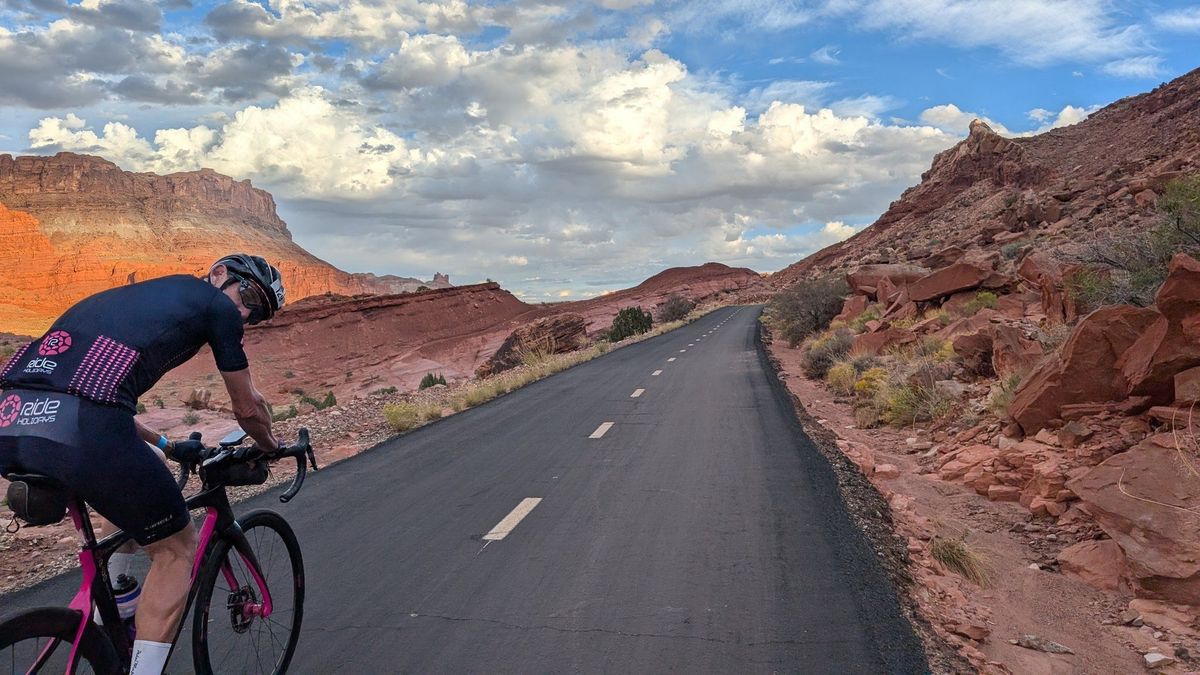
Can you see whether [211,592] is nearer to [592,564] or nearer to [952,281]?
[592,564]

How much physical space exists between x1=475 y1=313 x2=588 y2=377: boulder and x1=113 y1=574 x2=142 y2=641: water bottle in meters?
29.5

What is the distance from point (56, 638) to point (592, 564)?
340cm

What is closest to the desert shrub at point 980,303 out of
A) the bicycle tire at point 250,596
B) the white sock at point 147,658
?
the bicycle tire at point 250,596

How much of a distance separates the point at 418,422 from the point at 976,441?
8905 mm

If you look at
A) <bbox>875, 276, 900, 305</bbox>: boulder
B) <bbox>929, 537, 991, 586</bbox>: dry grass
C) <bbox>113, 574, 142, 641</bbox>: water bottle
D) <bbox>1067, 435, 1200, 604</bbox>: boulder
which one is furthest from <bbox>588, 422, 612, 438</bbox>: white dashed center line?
<bbox>875, 276, 900, 305</bbox>: boulder

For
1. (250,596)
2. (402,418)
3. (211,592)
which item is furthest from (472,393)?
(211,592)

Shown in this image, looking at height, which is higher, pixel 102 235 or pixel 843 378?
pixel 102 235

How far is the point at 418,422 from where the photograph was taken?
13852 millimetres

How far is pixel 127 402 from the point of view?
276 centimetres

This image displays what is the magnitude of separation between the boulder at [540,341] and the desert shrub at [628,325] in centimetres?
174

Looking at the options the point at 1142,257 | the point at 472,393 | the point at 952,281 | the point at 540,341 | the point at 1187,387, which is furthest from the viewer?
the point at 540,341

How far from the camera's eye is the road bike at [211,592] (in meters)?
2.62

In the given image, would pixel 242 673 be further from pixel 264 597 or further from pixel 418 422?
pixel 418 422

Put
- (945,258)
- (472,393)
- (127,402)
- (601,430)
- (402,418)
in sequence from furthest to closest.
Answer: (945,258), (472,393), (402,418), (601,430), (127,402)
